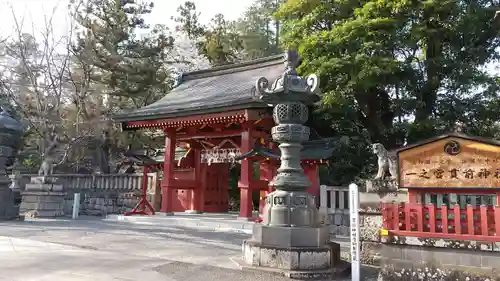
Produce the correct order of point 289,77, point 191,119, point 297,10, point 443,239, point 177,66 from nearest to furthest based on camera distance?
point 443,239 → point 289,77 → point 191,119 → point 297,10 → point 177,66

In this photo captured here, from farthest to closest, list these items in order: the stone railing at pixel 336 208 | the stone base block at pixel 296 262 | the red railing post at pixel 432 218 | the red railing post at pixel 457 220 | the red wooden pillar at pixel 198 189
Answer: the red wooden pillar at pixel 198 189 → the stone railing at pixel 336 208 → the stone base block at pixel 296 262 → the red railing post at pixel 432 218 → the red railing post at pixel 457 220

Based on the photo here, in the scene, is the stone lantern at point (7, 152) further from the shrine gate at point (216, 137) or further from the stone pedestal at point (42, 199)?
the shrine gate at point (216, 137)

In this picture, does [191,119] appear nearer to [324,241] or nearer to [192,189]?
[192,189]

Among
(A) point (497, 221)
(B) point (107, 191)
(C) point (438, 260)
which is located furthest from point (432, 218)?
(B) point (107, 191)

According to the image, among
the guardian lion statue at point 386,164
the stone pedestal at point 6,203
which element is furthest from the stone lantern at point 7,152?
the guardian lion statue at point 386,164

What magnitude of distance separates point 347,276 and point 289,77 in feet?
11.9

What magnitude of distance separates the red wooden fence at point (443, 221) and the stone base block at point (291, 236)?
1151 mm

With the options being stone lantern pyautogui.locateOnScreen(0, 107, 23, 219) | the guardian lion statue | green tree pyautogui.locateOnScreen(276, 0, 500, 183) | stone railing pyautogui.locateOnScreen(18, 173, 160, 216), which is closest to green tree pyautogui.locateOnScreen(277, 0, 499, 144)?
green tree pyautogui.locateOnScreen(276, 0, 500, 183)

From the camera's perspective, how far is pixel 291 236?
6219 mm

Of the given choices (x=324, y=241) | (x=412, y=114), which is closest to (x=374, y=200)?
(x=324, y=241)

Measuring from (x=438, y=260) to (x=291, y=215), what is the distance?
2.32 m

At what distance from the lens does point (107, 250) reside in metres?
7.76

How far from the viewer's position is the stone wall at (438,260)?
4980 mm

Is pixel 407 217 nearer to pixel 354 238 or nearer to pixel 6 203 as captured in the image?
pixel 354 238
